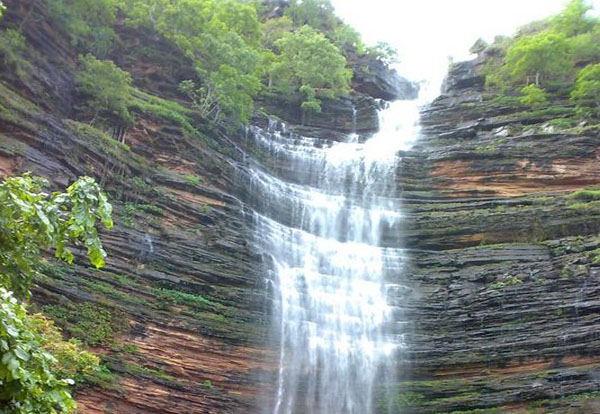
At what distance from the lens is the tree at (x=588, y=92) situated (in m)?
29.5

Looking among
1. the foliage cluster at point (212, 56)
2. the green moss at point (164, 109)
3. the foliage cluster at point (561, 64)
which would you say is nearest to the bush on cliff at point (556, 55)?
the foliage cluster at point (561, 64)

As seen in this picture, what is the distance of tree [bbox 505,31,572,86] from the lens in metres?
32.6

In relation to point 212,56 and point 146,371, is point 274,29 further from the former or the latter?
point 146,371

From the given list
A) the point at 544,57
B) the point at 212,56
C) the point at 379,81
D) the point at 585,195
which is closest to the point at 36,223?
the point at 585,195

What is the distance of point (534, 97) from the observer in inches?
1242

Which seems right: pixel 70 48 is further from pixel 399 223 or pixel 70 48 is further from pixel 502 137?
pixel 502 137

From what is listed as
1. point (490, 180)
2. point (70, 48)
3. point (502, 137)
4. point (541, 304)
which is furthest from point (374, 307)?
point (70, 48)

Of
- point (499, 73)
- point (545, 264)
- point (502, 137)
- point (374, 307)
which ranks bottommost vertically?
point (374, 307)

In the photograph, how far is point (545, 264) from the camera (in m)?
23.3

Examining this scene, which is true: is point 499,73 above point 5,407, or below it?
above

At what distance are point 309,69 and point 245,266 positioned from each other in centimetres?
1607

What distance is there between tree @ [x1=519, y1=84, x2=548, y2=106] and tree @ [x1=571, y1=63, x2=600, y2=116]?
149 centimetres

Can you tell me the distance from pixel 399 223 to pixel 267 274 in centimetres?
694

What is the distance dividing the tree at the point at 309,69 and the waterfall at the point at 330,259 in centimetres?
368
